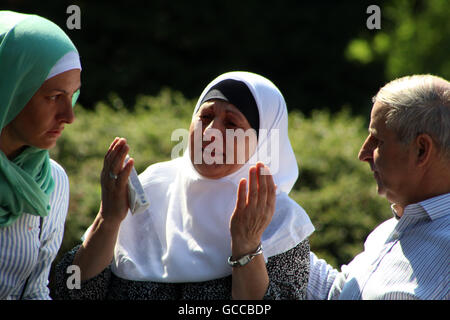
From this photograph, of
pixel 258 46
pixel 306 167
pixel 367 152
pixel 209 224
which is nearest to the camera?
pixel 367 152

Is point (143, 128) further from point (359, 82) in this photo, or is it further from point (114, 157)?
point (359, 82)

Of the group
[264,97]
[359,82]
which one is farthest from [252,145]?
[359,82]

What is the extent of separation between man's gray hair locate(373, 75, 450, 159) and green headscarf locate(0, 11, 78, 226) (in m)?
1.47

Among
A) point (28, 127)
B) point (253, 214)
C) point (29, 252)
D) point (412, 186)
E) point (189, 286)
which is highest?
point (28, 127)

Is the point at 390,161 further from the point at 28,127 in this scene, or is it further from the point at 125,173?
the point at 28,127

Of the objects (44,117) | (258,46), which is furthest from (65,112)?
(258,46)

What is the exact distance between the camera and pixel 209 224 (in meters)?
3.09

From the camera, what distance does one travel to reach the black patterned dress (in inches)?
117

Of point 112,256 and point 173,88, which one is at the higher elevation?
point 112,256

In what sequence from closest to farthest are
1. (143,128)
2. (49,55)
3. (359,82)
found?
(49,55), (143,128), (359,82)

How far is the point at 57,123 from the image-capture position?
114 inches

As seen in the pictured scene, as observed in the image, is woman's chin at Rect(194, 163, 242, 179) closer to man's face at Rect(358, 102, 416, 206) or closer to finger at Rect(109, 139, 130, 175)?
finger at Rect(109, 139, 130, 175)

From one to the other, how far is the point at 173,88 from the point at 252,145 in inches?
336

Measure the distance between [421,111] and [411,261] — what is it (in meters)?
0.64
